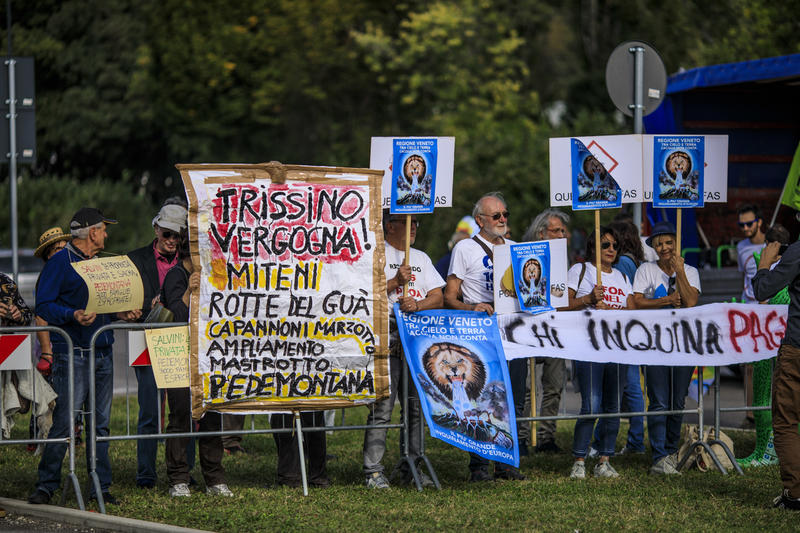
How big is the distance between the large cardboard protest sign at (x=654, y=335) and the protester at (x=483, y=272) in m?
0.28

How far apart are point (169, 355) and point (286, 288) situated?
3.16 ft

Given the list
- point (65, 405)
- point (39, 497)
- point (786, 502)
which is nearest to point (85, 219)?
point (65, 405)

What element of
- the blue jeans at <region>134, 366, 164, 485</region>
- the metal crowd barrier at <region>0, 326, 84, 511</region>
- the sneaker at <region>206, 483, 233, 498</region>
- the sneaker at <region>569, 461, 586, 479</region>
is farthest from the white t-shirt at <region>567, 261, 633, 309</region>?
the metal crowd barrier at <region>0, 326, 84, 511</region>

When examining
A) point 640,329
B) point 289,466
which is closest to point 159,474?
point 289,466

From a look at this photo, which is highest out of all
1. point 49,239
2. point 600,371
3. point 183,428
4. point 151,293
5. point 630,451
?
point 49,239

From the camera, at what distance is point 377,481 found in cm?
852

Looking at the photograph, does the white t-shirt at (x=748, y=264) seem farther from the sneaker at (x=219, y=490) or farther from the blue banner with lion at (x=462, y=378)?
the sneaker at (x=219, y=490)

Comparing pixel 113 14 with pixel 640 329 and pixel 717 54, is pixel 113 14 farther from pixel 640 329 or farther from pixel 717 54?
pixel 640 329

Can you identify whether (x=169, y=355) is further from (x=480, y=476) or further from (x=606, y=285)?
(x=606, y=285)

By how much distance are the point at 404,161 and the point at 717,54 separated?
19509 mm

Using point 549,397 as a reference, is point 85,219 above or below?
above

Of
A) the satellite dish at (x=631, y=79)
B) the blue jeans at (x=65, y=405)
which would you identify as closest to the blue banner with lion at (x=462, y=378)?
the blue jeans at (x=65, y=405)

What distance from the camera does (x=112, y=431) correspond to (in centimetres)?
1121

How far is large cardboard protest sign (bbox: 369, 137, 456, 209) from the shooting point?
28.3 feet
